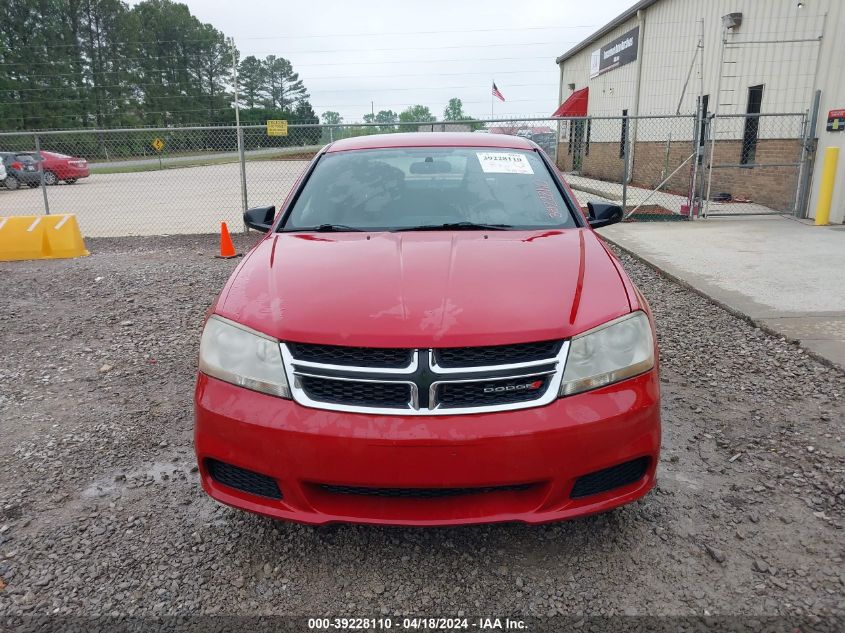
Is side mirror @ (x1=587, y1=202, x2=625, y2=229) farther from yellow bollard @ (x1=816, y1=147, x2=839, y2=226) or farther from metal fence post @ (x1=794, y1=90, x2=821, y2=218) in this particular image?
metal fence post @ (x1=794, y1=90, x2=821, y2=218)

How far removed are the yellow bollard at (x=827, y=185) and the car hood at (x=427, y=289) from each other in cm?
884

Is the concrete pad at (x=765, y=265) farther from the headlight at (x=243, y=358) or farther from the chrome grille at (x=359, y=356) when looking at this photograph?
the headlight at (x=243, y=358)

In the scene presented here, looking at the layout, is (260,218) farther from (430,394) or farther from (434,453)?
(434,453)

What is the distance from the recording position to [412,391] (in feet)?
6.53

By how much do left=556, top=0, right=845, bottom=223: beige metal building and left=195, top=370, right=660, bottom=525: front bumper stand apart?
9.75 meters

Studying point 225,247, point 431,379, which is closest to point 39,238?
point 225,247

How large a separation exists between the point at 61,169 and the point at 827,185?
2267 centimetres

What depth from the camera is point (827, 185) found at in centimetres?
959

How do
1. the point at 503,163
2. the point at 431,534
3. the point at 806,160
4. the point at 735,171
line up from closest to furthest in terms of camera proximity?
the point at 431,534 → the point at 503,163 → the point at 806,160 → the point at 735,171

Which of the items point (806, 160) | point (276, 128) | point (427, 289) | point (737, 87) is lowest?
point (427, 289)

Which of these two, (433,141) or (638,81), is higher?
(638,81)

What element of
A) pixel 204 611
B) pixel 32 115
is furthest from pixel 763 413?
pixel 32 115

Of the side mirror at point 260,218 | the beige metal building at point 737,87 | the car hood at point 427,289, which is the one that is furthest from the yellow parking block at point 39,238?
the beige metal building at point 737,87

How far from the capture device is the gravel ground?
2131 millimetres
